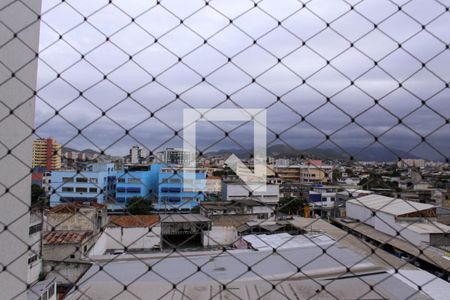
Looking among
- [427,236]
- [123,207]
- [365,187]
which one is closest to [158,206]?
[123,207]

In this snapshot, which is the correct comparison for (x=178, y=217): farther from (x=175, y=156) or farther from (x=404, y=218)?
(x=175, y=156)

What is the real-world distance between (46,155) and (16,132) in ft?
0.41

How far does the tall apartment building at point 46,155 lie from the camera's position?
893 mm

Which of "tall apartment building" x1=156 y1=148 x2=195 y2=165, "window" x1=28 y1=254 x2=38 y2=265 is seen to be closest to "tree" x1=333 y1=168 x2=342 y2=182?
"tall apartment building" x1=156 y1=148 x2=195 y2=165

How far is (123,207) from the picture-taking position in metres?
0.94

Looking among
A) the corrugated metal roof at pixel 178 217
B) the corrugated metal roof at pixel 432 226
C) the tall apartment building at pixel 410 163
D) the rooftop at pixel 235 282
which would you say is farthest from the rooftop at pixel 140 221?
the corrugated metal roof at pixel 432 226

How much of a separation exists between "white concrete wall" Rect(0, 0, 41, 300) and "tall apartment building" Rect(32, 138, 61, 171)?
0.15ft

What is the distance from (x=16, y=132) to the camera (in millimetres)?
841

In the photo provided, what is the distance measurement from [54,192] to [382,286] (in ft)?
2.77

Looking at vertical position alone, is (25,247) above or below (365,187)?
below

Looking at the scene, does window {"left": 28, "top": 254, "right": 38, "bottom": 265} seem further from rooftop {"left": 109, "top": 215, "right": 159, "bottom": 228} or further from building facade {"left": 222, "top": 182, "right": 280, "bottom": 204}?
building facade {"left": 222, "top": 182, "right": 280, "bottom": 204}

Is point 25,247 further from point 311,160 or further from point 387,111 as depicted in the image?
point 387,111

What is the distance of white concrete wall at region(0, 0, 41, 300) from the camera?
821 millimetres

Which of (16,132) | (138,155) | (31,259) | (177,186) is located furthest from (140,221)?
(16,132)
